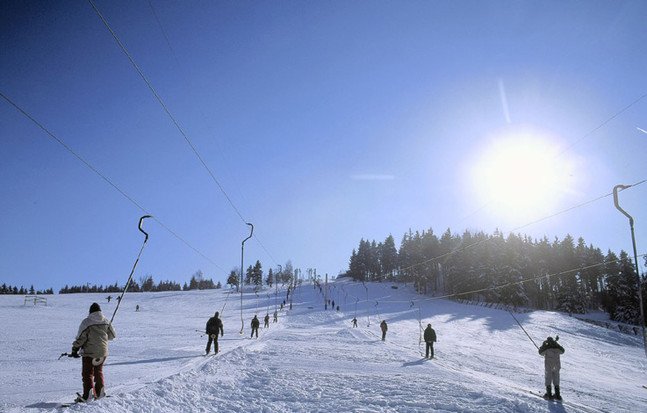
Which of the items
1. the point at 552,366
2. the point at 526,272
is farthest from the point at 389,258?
the point at 552,366

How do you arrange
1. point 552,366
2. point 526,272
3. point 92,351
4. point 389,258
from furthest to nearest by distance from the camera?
point 389,258, point 526,272, point 552,366, point 92,351

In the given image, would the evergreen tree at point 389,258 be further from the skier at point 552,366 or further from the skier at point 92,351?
the skier at point 92,351

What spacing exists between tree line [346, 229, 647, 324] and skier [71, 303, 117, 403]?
5432 cm

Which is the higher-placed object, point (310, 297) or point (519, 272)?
point (519, 272)

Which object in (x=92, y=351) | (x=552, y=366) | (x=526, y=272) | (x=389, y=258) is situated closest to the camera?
(x=92, y=351)

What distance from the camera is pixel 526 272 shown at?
76.0 meters

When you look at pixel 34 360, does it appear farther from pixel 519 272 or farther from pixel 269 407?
pixel 519 272

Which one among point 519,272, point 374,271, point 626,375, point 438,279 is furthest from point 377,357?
point 374,271

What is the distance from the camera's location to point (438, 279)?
94.4m

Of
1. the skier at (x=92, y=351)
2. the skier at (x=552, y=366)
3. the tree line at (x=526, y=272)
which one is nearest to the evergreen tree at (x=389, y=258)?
the tree line at (x=526, y=272)

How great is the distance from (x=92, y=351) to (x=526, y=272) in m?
84.6

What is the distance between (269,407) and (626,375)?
Answer: 32342mm

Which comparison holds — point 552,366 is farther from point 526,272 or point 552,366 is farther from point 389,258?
point 389,258

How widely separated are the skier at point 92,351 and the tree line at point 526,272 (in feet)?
178
